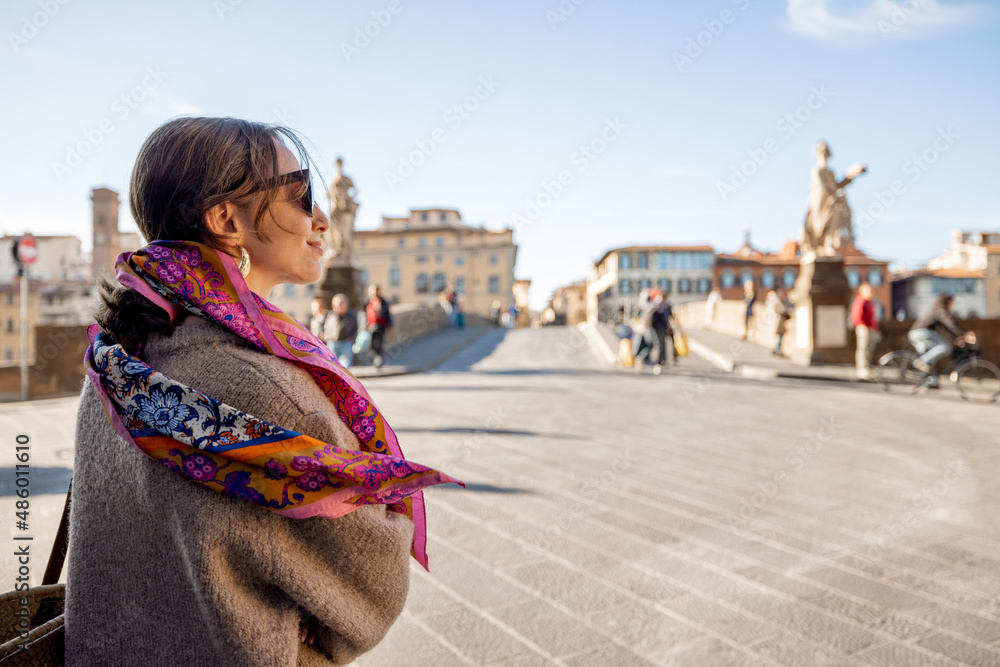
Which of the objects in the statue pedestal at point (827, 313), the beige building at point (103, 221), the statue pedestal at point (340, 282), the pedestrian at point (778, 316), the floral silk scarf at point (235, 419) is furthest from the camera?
the beige building at point (103, 221)

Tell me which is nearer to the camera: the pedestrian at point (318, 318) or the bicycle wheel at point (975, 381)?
the bicycle wheel at point (975, 381)

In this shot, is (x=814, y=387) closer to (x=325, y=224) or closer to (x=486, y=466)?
(x=486, y=466)

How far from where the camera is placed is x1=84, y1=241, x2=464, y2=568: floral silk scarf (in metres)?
0.97

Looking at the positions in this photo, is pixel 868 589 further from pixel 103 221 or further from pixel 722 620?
pixel 103 221

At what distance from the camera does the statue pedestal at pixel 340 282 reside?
17.9m

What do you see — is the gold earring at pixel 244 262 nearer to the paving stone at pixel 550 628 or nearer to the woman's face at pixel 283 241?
the woman's face at pixel 283 241

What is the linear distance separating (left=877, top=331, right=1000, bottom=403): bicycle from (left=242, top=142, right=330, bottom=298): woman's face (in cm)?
1201

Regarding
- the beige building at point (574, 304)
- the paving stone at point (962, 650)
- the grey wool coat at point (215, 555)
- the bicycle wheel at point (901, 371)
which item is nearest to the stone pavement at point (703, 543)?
the paving stone at point (962, 650)

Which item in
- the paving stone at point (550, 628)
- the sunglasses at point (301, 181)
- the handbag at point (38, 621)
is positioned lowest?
the paving stone at point (550, 628)

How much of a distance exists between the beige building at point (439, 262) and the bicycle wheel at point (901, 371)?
206ft

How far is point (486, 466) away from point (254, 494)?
14.8 feet

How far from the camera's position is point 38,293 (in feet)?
192

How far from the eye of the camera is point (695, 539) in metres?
3.73

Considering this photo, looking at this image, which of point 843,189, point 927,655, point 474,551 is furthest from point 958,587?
point 843,189
